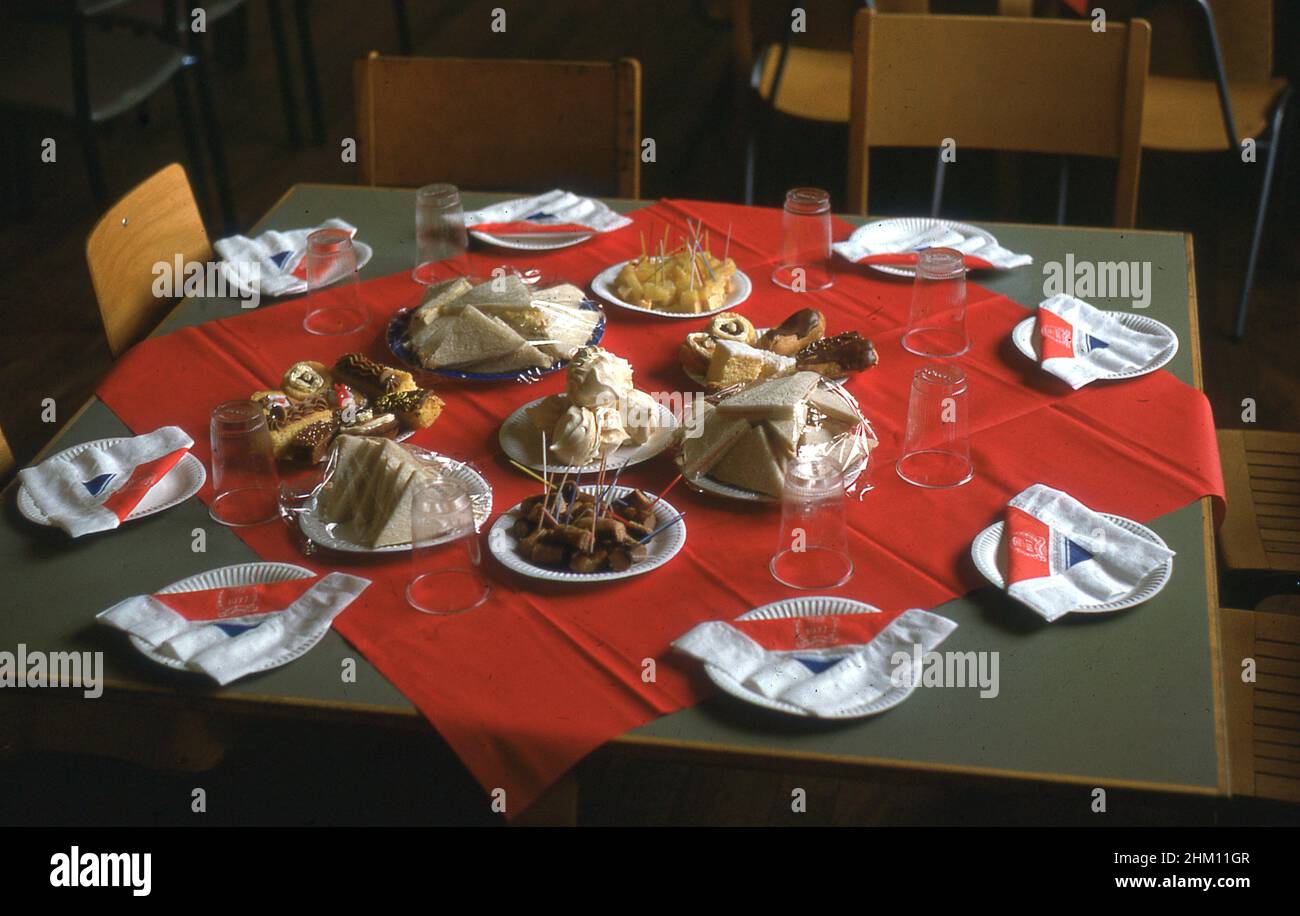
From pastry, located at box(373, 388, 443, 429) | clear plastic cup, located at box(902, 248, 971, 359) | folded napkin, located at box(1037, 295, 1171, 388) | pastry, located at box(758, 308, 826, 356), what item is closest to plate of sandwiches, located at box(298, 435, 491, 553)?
pastry, located at box(373, 388, 443, 429)

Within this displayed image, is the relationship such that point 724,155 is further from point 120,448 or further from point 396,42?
point 120,448

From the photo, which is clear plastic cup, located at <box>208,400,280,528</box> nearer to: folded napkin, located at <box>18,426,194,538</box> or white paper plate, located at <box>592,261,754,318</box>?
folded napkin, located at <box>18,426,194,538</box>

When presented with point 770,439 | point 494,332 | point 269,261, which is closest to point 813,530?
point 770,439

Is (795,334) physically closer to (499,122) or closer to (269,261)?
(269,261)

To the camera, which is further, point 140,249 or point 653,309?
point 140,249

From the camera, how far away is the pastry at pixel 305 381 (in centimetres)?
176

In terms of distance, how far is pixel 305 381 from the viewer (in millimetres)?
1773

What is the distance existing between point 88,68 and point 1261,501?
3042mm

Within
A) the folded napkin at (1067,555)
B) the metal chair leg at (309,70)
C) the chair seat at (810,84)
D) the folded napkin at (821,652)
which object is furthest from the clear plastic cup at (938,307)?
the metal chair leg at (309,70)

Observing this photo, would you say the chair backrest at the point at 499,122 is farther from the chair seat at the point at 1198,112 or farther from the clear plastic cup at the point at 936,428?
the chair seat at the point at 1198,112

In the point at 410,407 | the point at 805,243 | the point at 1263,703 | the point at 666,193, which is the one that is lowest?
the point at 1263,703

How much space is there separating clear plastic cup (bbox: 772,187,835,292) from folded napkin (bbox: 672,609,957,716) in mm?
843

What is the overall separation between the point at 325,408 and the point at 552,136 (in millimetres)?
1077

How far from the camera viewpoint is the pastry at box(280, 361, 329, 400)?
5.76 feet
